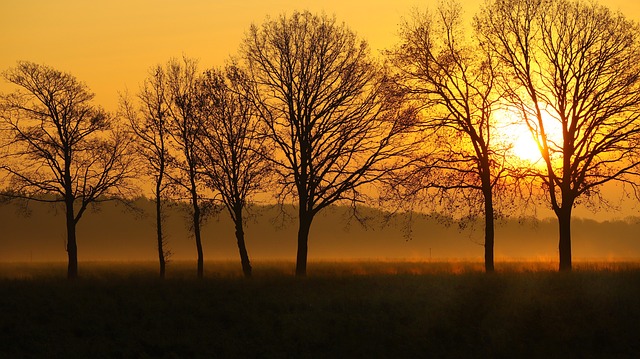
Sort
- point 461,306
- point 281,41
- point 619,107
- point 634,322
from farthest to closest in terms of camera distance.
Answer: point 281,41 < point 619,107 < point 461,306 < point 634,322

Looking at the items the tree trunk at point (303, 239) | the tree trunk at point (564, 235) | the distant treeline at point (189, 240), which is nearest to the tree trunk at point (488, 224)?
the tree trunk at point (564, 235)

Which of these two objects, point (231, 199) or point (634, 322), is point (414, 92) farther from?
point (634, 322)

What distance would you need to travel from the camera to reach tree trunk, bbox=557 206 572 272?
35.5 metres

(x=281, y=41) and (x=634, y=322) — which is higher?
(x=281, y=41)

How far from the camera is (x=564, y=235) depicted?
118 feet

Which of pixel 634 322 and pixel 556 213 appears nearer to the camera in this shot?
pixel 634 322

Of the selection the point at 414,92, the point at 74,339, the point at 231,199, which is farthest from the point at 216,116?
the point at 74,339

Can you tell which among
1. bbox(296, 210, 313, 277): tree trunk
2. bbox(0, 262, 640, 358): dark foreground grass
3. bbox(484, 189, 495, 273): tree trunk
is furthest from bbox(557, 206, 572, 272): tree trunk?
bbox(296, 210, 313, 277): tree trunk

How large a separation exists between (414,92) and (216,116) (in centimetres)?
1069

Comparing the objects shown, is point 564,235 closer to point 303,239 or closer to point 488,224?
point 488,224

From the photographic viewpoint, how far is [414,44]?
121 feet

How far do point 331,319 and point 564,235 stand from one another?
625 inches

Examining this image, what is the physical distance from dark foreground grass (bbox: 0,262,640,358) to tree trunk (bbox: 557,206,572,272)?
19.2ft

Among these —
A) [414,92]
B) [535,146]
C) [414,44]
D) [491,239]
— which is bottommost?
[491,239]
